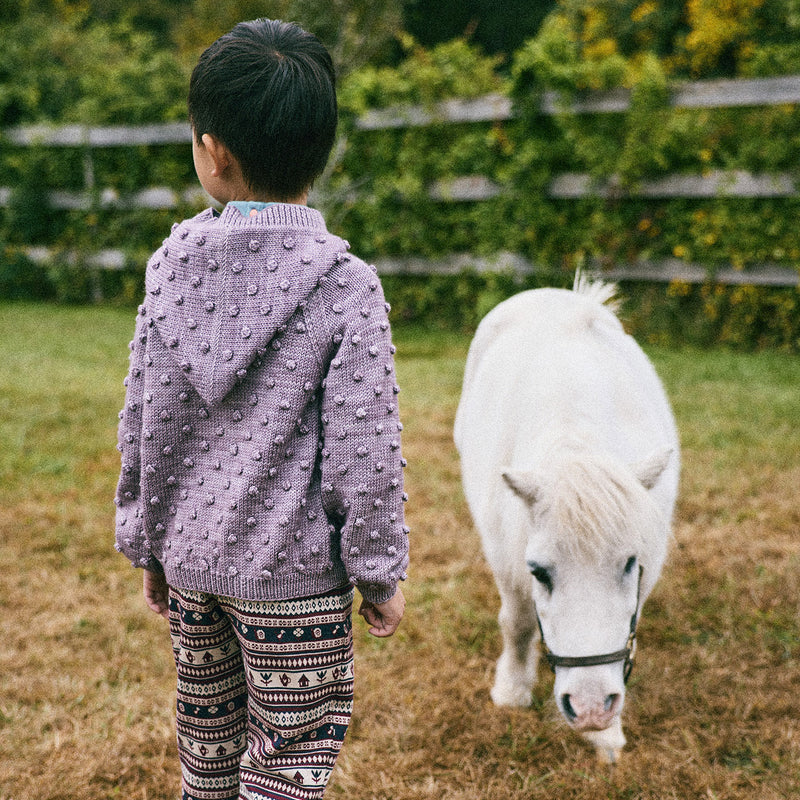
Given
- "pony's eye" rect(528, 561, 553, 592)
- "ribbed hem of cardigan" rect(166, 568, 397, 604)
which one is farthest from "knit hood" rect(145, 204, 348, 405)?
"pony's eye" rect(528, 561, 553, 592)

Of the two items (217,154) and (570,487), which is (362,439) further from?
(570,487)

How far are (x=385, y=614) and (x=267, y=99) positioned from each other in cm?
90

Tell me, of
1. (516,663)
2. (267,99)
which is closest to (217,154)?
(267,99)

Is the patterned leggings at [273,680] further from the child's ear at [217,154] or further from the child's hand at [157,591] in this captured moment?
the child's ear at [217,154]

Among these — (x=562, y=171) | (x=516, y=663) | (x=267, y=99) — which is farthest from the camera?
(x=562, y=171)

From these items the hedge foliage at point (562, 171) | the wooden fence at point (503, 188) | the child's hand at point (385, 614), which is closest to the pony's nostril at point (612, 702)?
the child's hand at point (385, 614)

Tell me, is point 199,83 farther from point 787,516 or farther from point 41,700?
point 787,516

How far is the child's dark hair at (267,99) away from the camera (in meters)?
1.28

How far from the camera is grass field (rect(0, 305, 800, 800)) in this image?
2062 millimetres

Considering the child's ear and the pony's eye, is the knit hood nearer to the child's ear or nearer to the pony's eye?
the child's ear

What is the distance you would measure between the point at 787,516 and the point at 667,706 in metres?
1.60

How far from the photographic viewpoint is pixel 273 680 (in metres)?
1.39

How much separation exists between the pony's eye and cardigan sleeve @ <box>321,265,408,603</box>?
587 millimetres

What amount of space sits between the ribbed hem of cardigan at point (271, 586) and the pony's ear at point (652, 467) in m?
0.77
